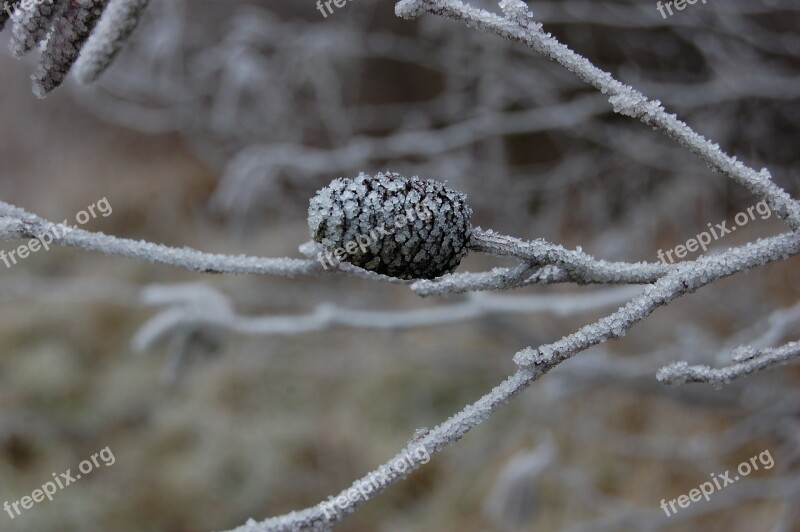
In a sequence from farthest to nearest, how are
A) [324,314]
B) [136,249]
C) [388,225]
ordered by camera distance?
[324,314] → [136,249] → [388,225]

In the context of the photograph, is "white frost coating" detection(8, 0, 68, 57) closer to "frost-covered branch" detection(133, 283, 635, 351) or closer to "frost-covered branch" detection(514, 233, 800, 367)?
"frost-covered branch" detection(514, 233, 800, 367)

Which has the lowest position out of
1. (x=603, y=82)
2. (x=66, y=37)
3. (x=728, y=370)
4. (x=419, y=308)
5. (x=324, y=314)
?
(x=728, y=370)

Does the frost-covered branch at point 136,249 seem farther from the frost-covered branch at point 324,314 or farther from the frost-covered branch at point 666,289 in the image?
the frost-covered branch at point 324,314

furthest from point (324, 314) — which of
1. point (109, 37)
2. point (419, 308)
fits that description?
point (419, 308)

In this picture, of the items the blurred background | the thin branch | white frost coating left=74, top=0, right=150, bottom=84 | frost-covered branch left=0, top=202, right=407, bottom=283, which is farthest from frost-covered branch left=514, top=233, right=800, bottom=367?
white frost coating left=74, top=0, right=150, bottom=84

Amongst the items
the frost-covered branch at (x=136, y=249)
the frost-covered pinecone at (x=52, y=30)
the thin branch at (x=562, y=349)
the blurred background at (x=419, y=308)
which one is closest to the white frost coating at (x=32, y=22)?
the frost-covered pinecone at (x=52, y=30)

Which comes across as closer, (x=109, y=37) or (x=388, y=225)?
(x=388, y=225)

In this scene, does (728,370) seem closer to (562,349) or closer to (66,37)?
(562,349)

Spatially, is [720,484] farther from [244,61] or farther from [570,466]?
[244,61]
